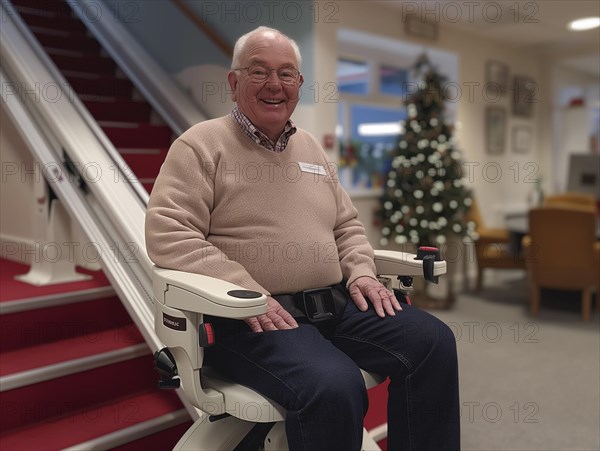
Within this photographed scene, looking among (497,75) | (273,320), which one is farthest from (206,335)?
(497,75)

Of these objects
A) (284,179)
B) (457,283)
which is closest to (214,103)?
(284,179)

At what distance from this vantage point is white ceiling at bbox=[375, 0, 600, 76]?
4723 millimetres

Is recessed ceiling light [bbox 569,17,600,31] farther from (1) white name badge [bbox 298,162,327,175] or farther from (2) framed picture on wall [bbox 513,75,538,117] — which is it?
(1) white name badge [bbox 298,162,327,175]

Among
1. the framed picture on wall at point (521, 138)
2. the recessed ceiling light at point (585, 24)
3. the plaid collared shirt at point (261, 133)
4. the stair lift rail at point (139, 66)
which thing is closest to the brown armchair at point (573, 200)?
the framed picture on wall at point (521, 138)

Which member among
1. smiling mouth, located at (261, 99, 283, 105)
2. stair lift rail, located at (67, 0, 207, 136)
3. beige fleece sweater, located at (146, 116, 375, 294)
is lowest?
beige fleece sweater, located at (146, 116, 375, 294)

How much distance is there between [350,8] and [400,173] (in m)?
1.39

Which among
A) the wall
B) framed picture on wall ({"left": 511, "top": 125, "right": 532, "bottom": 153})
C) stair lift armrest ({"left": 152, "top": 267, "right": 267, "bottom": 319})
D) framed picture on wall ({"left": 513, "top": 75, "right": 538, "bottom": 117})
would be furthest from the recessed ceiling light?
stair lift armrest ({"left": 152, "top": 267, "right": 267, "bottom": 319})

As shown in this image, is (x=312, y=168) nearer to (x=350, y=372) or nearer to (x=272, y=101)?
(x=272, y=101)

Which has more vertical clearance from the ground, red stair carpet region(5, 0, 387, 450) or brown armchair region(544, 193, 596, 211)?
brown armchair region(544, 193, 596, 211)

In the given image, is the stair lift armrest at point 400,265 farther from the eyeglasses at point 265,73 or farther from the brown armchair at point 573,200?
the brown armchair at point 573,200

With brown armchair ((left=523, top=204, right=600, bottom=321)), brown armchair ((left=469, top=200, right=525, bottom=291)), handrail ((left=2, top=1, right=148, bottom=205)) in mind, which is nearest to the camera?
A: handrail ((left=2, top=1, right=148, bottom=205))

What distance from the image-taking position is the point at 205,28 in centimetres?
368

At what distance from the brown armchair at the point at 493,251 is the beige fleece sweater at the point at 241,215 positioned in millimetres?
3633

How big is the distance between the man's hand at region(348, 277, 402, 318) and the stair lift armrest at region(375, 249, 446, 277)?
0.10 metres
